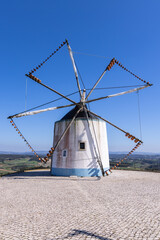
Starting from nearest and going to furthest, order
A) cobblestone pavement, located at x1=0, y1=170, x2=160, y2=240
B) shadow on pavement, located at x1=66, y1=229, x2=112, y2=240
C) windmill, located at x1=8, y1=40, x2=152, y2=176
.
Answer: shadow on pavement, located at x1=66, y1=229, x2=112, y2=240, cobblestone pavement, located at x1=0, y1=170, x2=160, y2=240, windmill, located at x1=8, y1=40, x2=152, y2=176

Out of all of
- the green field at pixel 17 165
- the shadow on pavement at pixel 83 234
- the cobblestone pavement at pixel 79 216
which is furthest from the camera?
the green field at pixel 17 165

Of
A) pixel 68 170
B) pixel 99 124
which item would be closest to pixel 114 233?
pixel 68 170

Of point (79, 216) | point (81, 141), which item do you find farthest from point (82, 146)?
point (79, 216)

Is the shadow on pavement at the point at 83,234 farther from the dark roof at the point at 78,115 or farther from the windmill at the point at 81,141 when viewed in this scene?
the dark roof at the point at 78,115

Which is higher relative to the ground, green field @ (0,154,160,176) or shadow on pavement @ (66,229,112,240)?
shadow on pavement @ (66,229,112,240)

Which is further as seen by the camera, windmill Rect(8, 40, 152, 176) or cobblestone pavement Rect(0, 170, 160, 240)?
windmill Rect(8, 40, 152, 176)

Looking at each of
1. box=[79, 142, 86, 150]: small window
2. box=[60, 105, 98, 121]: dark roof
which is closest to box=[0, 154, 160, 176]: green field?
box=[79, 142, 86, 150]: small window

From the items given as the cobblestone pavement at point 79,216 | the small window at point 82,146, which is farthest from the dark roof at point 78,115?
the cobblestone pavement at point 79,216

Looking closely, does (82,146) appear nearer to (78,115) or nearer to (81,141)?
(81,141)

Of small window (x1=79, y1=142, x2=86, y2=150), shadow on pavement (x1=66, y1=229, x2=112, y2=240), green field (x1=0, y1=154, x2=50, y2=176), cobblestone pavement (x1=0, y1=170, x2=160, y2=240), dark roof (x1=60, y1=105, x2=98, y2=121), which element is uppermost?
dark roof (x1=60, y1=105, x2=98, y2=121)

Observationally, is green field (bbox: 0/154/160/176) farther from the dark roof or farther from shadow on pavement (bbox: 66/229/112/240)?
shadow on pavement (bbox: 66/229/112/240)

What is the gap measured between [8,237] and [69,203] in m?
4.30

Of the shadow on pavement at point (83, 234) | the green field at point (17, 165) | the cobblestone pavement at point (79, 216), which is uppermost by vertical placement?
the shadow on pavement at point (83, 234)

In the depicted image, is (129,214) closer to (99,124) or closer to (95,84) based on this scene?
(99,124)
